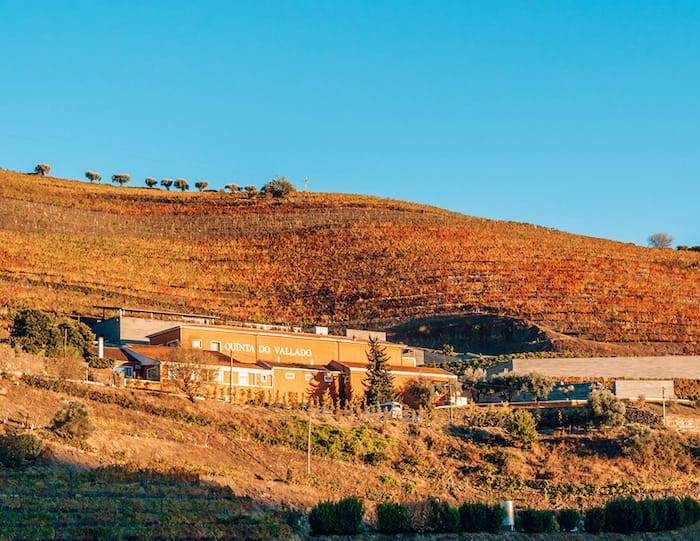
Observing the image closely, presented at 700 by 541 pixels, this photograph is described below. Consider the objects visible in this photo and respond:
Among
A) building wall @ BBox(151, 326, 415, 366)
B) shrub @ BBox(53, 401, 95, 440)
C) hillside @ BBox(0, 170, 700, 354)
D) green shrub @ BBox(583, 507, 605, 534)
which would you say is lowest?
green shrub @ BBox(583, 507, 605, 534)

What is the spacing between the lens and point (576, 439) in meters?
54.9

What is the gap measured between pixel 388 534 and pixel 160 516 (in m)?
7.09

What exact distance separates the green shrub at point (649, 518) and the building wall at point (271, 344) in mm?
28932

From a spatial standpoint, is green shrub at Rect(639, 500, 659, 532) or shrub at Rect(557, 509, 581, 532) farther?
green shrub at Rect(639, 500, 659, 532)

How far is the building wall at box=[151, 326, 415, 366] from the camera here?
63.7 m

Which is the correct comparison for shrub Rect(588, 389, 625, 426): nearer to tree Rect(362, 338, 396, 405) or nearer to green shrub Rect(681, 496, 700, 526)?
tree Rect(362, 338, 396, 405)

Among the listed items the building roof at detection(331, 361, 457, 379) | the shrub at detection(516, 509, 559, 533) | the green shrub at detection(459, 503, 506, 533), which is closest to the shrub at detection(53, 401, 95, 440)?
the green shrub at detection(459, 503, 506, 533)

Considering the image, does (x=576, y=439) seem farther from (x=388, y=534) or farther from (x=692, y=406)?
(x=388, y=534)

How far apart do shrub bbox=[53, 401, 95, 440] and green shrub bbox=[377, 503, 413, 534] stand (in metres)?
11.8

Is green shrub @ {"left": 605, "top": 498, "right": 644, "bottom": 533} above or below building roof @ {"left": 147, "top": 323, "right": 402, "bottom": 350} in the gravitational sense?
below

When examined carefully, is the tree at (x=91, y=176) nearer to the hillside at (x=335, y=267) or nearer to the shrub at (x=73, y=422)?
the hillside at (x=335, y=267)

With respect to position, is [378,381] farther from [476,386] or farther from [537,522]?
[537,522]

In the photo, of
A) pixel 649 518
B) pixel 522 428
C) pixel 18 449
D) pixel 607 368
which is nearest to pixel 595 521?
pixel 649 518

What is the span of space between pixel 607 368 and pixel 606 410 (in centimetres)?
1617
